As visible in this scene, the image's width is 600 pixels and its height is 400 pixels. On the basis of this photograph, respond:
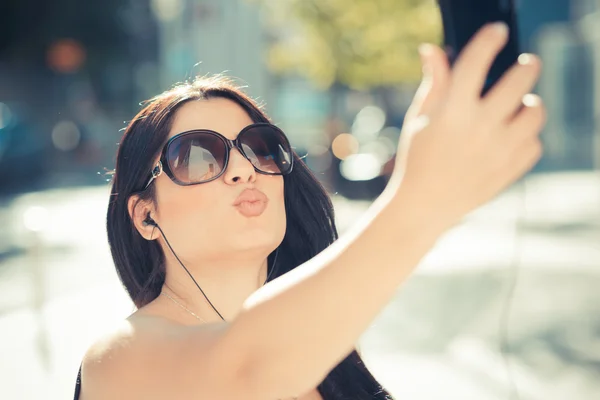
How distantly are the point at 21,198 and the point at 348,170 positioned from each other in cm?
763

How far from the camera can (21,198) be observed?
18.7m

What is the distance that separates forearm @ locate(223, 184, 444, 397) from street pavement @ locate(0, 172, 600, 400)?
18.3 inches

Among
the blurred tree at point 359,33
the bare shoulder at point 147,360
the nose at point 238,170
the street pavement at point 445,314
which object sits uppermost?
the blurred tree at point 359,33

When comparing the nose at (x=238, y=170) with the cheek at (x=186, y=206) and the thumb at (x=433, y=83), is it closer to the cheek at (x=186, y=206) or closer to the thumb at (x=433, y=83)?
the cheek at (x=186, y=206)

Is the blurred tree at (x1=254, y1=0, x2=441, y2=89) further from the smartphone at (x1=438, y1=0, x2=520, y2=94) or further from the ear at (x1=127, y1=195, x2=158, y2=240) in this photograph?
the smartphone at (x1=438, y1=0, x2=520, y2=94)

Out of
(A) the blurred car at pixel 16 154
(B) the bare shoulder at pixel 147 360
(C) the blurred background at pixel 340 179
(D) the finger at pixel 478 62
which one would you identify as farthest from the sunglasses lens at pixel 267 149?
(A) the blurred car at pixel 16 154

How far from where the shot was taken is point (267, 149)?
5.89ft

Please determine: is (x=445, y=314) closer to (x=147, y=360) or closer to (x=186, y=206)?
(x=186, y=206)

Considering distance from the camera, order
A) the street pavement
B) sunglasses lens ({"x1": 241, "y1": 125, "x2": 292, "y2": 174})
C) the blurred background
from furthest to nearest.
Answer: the blurred background → the street pavement → sunglasses lens ({"x1": 241, "y1": 125, "x2": 292, "y2": 174})

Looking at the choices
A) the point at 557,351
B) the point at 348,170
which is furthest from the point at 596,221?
the point at 557,351

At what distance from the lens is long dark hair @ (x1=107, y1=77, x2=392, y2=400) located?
183cm

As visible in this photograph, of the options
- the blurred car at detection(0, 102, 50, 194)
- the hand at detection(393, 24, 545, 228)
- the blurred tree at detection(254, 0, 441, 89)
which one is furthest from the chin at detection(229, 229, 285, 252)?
the blurred tree at detection(254, 0, 441, 89)

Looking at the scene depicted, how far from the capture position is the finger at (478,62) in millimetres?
934

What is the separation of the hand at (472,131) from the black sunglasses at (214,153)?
81cm
